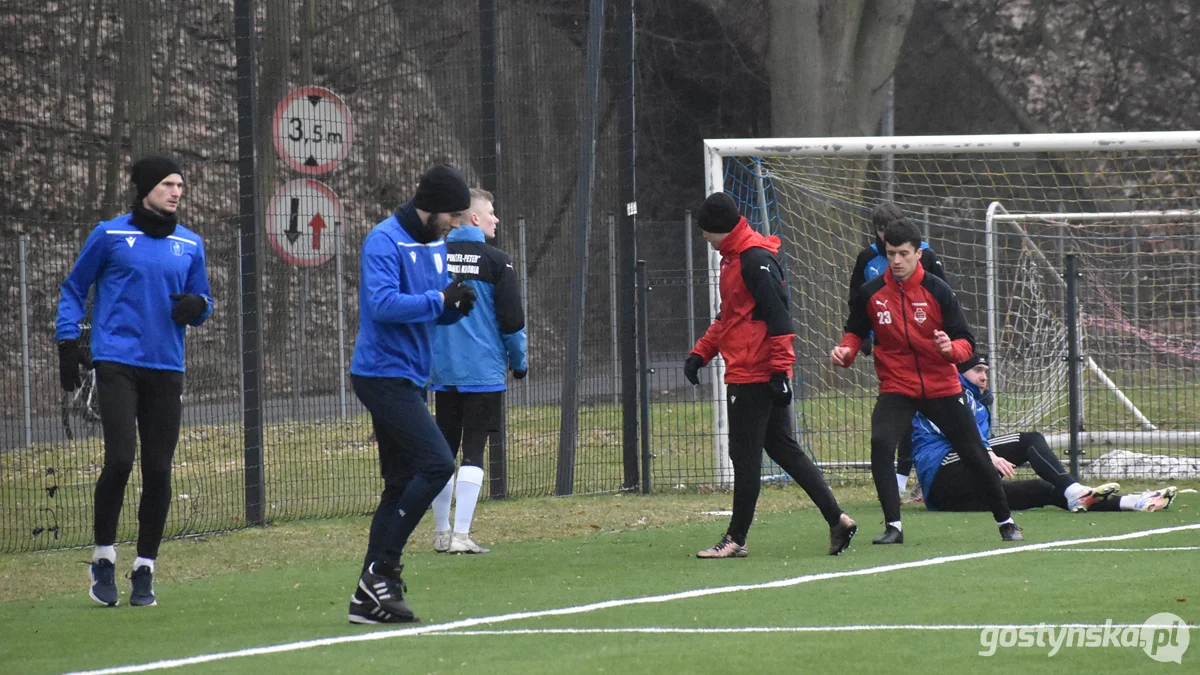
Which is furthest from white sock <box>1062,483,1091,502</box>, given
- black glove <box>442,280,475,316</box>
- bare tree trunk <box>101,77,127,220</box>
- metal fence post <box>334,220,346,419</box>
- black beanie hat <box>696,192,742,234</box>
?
bare tree trunk <box>101,77,127,220</box>

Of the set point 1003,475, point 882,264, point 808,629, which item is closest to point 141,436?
point 808,629

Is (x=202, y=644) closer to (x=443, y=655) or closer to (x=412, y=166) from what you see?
(x=443, y=655)

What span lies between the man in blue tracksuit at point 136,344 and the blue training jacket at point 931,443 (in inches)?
206

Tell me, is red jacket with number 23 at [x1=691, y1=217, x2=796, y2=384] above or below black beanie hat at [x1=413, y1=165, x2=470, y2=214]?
below

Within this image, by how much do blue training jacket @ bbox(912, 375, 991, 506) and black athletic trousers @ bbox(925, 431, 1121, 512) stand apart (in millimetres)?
52

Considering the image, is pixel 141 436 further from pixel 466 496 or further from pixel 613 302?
pixel 613 302

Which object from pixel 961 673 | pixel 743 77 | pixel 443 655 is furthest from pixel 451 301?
pixel 743 77

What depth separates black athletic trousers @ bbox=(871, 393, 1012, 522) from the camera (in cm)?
945

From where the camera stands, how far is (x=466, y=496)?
9734mm

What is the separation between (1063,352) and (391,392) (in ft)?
27.1

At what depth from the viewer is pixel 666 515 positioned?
11625 mm

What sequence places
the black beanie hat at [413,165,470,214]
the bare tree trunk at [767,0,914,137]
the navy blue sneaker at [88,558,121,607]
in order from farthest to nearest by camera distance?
the bare tree trunk at [767,0,914,137]
the navy blue sneaker at [88,558,121,607]
the black beanie hat at [413,165,470,214]

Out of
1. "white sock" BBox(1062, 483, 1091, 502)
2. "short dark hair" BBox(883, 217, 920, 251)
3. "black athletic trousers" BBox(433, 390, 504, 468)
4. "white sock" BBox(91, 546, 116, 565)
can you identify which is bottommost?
"white sock" BBox(1062, 483, 1091, 502)

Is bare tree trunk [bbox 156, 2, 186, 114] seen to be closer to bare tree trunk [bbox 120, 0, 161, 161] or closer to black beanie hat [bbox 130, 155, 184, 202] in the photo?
bare tree trunk [bbox 120, 0, 161, 161]
